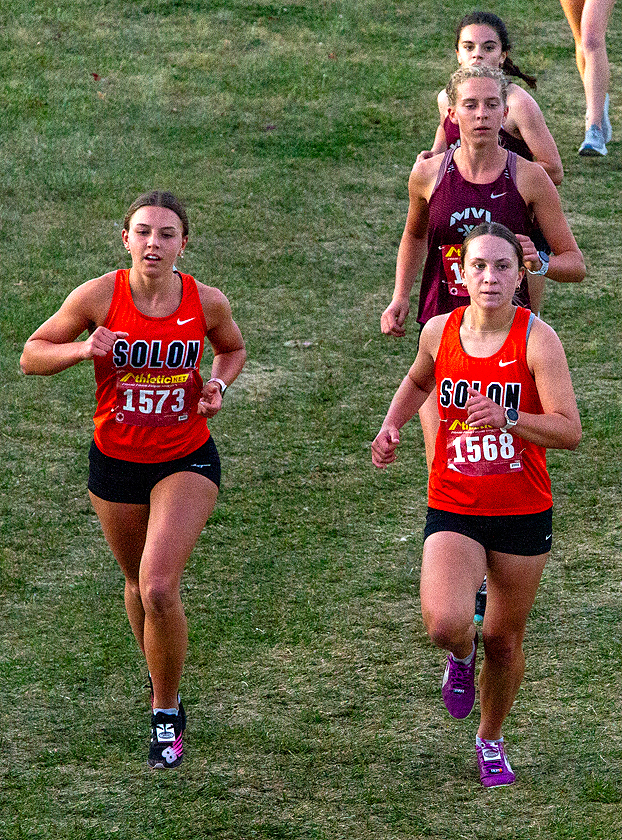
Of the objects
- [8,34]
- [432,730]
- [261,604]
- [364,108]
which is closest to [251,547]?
[261,604]

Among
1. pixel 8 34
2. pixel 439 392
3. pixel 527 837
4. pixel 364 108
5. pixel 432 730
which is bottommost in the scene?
pixel 527 837

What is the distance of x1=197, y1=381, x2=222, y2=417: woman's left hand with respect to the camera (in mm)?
4695

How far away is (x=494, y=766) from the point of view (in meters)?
4.80

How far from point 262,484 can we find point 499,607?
9.02 ft

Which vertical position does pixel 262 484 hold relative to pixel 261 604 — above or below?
above

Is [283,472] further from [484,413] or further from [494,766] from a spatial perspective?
[484,413]

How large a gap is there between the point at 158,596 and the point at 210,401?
796 mm

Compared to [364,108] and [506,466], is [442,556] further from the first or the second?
[364,108]

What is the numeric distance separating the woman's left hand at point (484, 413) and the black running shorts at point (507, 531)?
0.42m

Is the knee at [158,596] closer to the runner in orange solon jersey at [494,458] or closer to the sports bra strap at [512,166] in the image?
the runner in orange solon jersey at [494,458]

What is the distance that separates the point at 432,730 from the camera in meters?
5.17

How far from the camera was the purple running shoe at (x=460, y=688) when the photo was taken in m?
4.77

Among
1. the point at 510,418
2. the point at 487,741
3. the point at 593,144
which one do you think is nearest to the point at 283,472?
the point at 487,741

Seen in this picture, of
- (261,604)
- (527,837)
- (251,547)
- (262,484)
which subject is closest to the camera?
(527,837)
